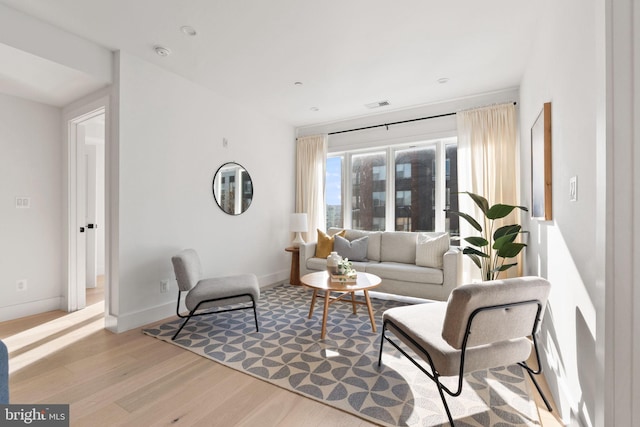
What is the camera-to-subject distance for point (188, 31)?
101 inches

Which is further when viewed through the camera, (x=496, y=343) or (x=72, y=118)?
(x=72, y=118)

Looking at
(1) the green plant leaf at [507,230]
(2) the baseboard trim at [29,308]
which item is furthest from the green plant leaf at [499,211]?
(2) the baseboard trim at [29,308]

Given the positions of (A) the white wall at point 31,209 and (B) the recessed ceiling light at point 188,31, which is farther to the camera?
(A) the white wall at point 31,209

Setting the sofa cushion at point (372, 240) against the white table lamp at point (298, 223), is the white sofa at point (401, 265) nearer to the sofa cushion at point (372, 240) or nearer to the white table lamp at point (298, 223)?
the sofa cushion at point (372, 240)

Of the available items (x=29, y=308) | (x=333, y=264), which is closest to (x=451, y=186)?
(x=333, y=264)

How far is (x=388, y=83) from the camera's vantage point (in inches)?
142

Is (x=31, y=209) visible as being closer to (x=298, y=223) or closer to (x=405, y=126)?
(x=298, y=223)

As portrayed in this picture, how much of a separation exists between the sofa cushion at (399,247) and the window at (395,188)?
37 centimetres

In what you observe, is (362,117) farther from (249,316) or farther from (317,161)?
(249,316)

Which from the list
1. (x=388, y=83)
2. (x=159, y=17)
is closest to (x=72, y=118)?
(x=159, y=17)

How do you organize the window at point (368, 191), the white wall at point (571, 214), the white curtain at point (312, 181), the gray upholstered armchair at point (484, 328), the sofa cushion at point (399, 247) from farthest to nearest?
the white curtain at point (312, 181)
the window at point (368, 191)
the sofa cushion at point (399, 247)
the gray upholstered armchair at point (484, 328)
the white wall at point (571, 214)

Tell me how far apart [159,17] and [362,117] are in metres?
3.17

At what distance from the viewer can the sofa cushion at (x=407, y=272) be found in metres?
3.51

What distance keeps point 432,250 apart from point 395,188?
1331 mm
